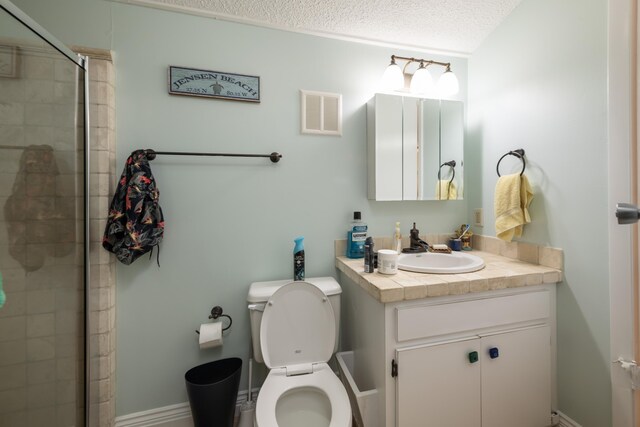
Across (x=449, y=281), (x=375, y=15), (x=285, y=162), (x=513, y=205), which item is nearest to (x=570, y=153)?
(x=513, y=205)

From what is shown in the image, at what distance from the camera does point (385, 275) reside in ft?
3.92

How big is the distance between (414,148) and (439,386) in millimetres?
1265

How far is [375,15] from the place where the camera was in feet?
4.70

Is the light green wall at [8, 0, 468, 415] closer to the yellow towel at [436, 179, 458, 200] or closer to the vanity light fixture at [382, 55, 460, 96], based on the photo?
the vanity light fixture at [382, 55, 460, 96]

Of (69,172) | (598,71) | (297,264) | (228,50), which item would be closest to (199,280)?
(297,264)

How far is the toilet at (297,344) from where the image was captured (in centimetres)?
113

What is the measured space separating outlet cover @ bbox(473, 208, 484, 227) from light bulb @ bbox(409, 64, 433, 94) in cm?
88

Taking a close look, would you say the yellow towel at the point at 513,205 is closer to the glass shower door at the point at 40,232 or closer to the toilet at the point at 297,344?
the toilet at the point at 297,344

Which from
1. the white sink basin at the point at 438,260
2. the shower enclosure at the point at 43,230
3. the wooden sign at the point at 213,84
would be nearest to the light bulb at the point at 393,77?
the wooden sign at the point at 213,84

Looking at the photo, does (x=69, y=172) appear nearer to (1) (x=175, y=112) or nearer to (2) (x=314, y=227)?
(1) (x=175, y=112)

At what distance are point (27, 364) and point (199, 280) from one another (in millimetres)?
701

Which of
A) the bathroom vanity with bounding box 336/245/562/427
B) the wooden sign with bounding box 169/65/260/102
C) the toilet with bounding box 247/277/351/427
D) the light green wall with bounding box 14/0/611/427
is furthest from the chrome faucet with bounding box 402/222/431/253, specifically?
the wooden sign with bounding box 169/65/260/102

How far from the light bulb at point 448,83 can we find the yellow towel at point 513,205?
26.1 inches

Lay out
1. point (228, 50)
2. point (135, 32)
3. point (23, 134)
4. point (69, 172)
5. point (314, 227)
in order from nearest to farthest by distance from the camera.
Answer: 1. point (23, 134)
2. point (69, 172)
3. point (135, 32)
4. point (228, 50)
5. point (314, 227)
